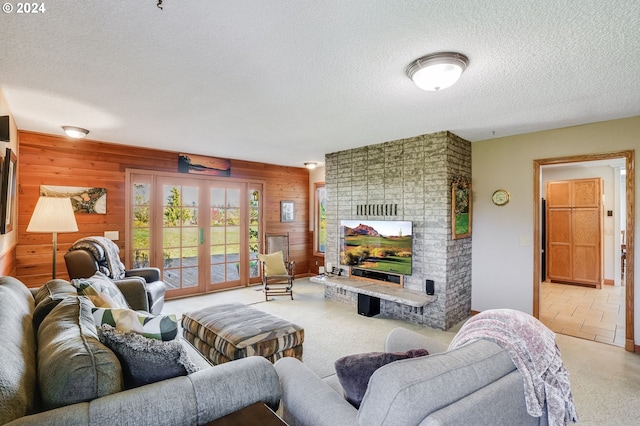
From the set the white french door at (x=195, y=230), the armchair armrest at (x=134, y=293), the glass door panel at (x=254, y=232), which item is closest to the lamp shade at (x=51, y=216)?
the armchair armrest at (x=134, y=293)

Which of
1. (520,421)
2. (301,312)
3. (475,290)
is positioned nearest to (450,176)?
(475,290)

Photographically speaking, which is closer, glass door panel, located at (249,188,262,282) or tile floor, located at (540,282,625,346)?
tile floor, located at (540,282,625,346)

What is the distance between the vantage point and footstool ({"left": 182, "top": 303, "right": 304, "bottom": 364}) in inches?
95.9

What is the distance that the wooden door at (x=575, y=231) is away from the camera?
595 cm

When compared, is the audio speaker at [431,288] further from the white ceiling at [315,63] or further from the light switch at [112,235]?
the light switch at [112,235]

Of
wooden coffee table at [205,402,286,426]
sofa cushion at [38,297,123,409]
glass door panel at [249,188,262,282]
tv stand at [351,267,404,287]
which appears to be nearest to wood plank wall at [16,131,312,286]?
glass door panel at [249,188,262,282]

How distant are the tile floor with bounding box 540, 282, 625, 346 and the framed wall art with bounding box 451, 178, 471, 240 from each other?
1.55 meters

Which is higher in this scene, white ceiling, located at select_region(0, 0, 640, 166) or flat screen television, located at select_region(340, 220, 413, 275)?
white ceiling, located at select_region(0, 0, 640, 166)

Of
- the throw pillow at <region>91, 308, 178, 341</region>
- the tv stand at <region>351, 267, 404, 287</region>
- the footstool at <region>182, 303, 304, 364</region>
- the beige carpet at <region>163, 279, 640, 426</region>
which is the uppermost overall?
the throw pillow at <region>91, 308, 178, 341</region>

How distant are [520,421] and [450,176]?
3126 mm

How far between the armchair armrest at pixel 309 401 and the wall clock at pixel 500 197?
3.61 m

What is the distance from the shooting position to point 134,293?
330 cm

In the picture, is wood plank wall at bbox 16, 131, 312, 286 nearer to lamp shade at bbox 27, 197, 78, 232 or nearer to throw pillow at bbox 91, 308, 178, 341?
lamp shade at bbox 27, 197, 78, 232

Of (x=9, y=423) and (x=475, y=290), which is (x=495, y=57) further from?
(x=475, y=290)
